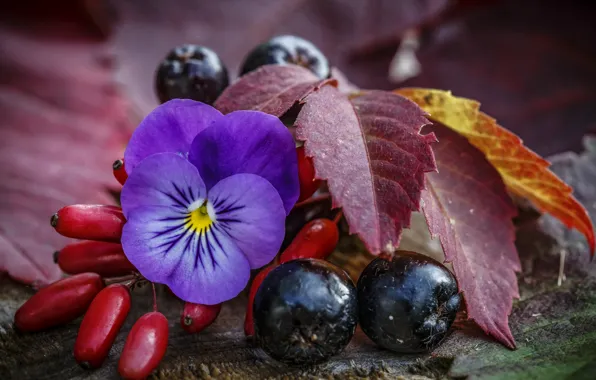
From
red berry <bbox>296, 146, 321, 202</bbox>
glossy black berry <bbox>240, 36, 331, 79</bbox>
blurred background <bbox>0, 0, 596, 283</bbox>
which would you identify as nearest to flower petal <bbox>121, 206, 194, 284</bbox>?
red berry <bbox>296, 146, 321, 202</bbox>

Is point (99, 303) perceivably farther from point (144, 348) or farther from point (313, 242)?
point (313, 242)

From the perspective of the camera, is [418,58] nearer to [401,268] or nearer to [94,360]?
[401,268]

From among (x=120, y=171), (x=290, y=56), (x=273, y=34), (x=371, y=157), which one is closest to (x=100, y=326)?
(x=120, y=171)

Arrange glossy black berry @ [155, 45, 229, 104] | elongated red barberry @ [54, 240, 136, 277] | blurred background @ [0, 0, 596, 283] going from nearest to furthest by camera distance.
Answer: elongated red barberry @ [54, 240, 136, 277] < glossy black berry @ [155, 45, 229, 104] < blurred background @ [0, 0, 596, 283]

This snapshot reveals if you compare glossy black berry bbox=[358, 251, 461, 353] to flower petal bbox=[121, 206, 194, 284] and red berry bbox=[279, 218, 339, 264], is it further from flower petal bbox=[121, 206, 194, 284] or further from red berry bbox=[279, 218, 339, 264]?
flower petal bbox=[121, 206, 194, 284]

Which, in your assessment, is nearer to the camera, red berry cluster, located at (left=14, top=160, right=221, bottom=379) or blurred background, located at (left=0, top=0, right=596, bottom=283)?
red berry cluster, located at (left=14, top=160, right=221, bottom=379)
